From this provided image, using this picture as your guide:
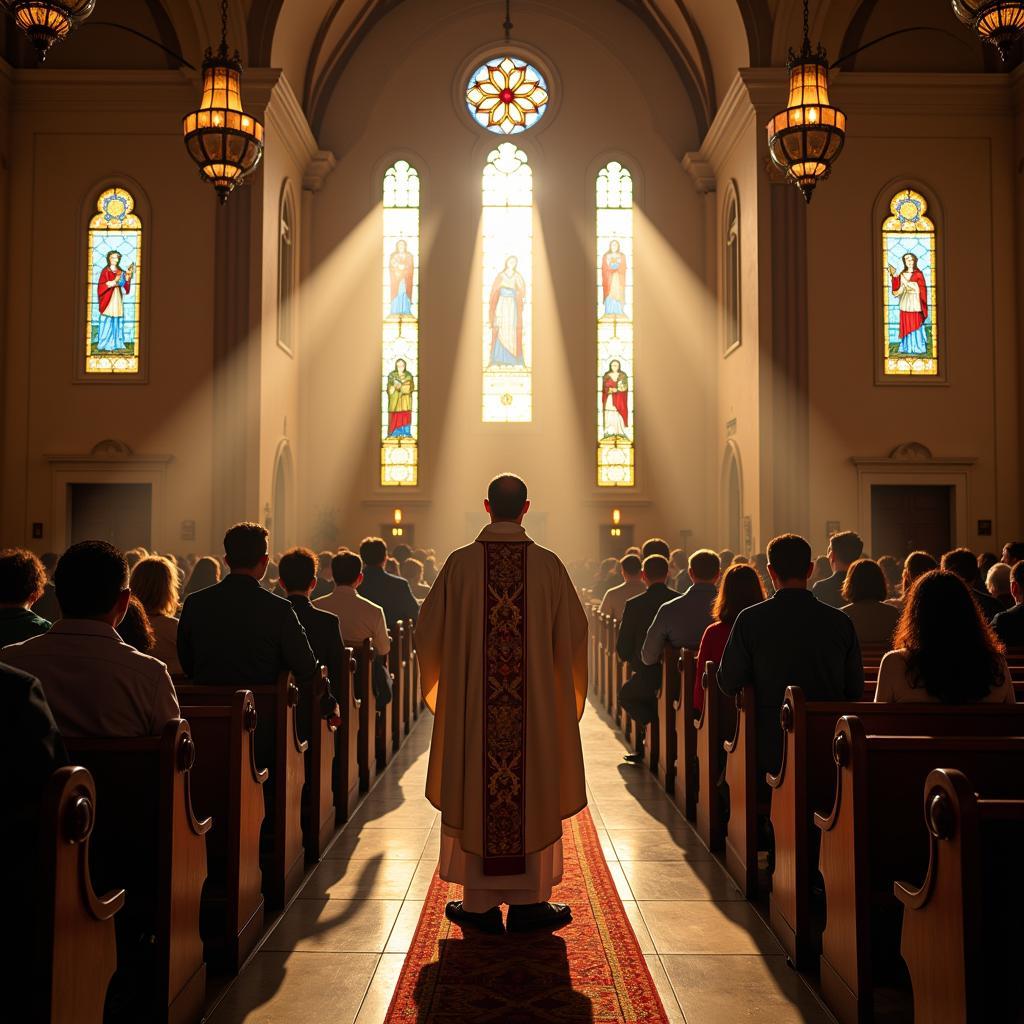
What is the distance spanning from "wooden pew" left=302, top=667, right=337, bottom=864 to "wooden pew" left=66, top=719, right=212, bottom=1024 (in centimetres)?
177

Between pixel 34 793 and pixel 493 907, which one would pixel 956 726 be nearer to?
pixel 493 907

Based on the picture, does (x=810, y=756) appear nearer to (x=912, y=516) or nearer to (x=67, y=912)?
(x=67, y=912)

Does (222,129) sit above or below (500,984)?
above

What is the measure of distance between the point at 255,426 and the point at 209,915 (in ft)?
39.2

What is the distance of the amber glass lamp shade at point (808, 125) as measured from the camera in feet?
30.4

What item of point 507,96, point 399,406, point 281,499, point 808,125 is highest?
point 507,96

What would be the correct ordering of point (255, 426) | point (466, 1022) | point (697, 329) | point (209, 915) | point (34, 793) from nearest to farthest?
point (34, 793) → point (466, 1022) → point (209, 915) → point (255, 426) → point (697, 329)

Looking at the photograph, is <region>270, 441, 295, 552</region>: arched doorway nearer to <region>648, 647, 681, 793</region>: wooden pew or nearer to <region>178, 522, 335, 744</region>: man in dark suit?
<region>648, 647, 681, 793</region>: wooden pew

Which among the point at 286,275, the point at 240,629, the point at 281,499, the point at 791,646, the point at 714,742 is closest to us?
the point at 791,646

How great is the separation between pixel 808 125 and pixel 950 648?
22.3 feet

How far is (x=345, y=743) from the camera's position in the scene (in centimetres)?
606

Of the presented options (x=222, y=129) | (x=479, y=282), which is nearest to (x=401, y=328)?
(x=479, y=282)

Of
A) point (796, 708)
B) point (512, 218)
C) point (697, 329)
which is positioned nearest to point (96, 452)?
point (512, 218)

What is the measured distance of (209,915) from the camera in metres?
4.21
